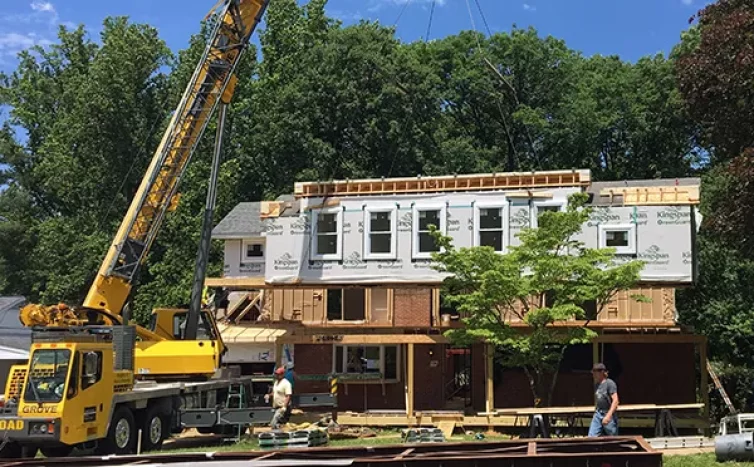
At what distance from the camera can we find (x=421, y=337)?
25641mm

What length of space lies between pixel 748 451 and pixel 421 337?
44.1 feet

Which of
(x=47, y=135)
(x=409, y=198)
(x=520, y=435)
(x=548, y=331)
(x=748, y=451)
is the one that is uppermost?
(x=47, y=135)

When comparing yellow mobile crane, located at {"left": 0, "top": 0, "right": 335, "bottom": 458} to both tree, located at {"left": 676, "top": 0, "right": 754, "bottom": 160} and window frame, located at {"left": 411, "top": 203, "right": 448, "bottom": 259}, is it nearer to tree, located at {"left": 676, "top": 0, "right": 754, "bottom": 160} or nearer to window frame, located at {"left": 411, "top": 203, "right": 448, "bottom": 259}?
window frame, located at {"left": 411, "top": 203, "right": 448, "bottom": 259}

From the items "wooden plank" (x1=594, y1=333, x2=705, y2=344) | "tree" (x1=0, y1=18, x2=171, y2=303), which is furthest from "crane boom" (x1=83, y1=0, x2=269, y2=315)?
"tree" (x1=0, y1=18, x2=171, y2=303)

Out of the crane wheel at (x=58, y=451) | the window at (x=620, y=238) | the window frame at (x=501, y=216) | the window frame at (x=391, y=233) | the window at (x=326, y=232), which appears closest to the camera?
the crane wheel at (x=58, y=451)

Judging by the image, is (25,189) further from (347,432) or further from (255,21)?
(347,432)

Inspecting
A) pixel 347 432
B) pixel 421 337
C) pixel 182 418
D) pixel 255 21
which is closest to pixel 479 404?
pixel 421 337

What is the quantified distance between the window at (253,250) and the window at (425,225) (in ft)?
48.1

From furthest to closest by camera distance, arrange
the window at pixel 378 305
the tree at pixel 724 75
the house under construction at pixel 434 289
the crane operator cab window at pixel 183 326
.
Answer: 1. the window at pixel 378 305
2. the house under construction at pixel 434 289
3. the crane operator cab window at pixel 183 326
4. the tree at pixel 724 75

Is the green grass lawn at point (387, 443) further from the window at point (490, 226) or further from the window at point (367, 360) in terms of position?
the window at point (490, 226)

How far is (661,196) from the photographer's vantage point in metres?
24.1

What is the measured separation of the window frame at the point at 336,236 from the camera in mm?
26625

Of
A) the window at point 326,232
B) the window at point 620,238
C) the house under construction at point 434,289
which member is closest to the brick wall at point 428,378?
the house under construction at point 434,289

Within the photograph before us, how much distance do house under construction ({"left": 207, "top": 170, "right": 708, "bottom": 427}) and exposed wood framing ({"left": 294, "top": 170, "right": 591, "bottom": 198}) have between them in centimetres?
4
